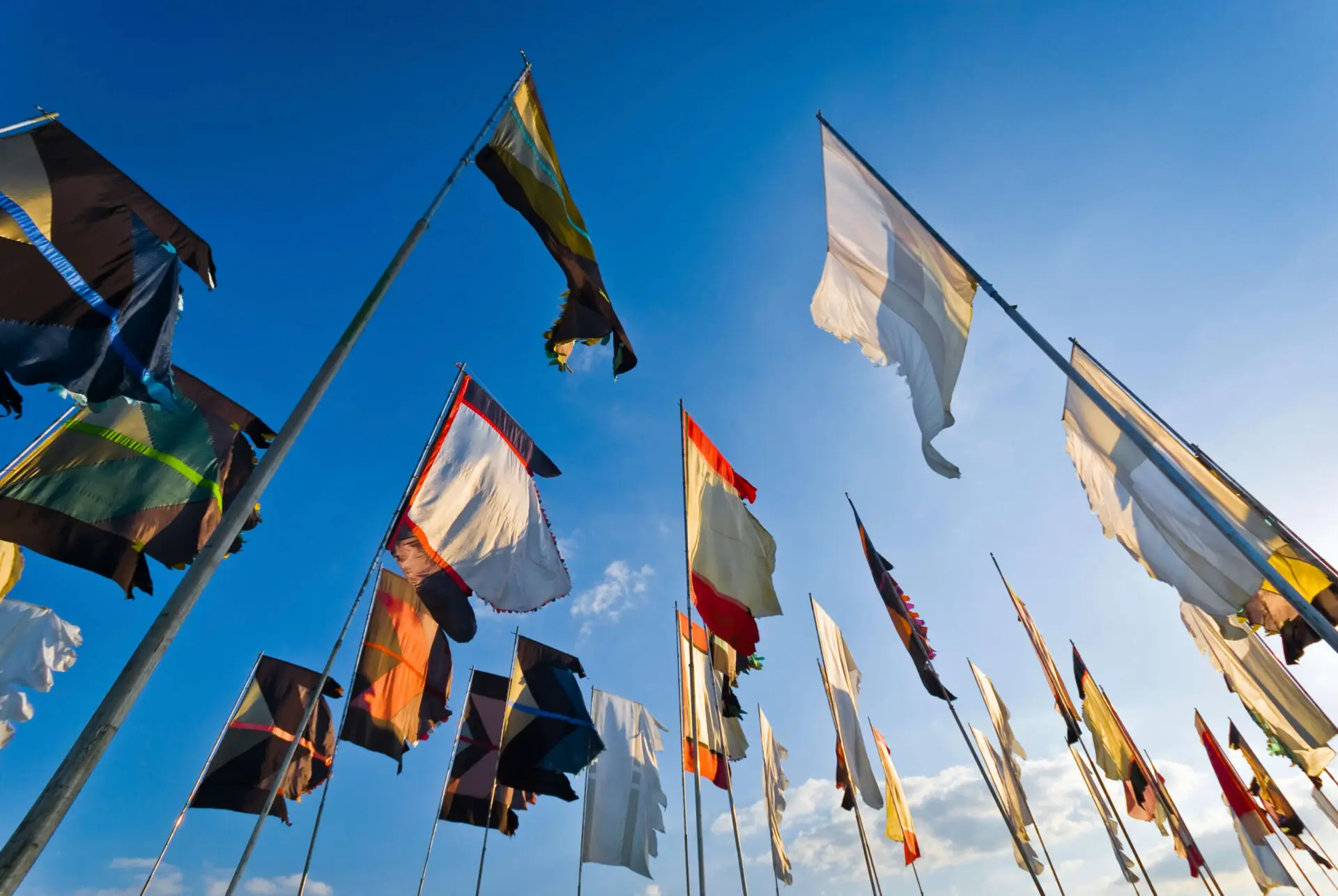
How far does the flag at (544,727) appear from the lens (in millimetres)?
16719

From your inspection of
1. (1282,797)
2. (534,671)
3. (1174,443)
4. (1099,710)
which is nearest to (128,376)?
(1174,443)

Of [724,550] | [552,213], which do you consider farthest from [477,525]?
[552,213]

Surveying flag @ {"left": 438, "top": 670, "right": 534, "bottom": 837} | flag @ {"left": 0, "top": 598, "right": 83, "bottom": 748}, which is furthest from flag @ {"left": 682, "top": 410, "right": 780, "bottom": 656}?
flag @ {"left": 438, "top": 670, "right": 534, "bottom": 837}

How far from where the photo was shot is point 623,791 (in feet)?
70.8

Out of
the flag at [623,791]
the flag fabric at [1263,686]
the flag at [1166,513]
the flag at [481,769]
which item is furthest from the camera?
the flag at [623,791]

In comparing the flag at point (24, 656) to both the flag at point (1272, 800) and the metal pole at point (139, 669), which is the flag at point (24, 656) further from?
the flag at point (1272, 800)

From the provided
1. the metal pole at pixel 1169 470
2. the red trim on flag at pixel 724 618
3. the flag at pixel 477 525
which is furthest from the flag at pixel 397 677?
the metal pole at pixel 1169 470

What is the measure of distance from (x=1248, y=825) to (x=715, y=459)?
102ft

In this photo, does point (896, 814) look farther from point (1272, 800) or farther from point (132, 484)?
point (132, 484)

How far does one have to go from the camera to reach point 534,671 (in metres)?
18.9

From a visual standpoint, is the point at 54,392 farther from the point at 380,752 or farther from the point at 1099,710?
the point at 1099,710

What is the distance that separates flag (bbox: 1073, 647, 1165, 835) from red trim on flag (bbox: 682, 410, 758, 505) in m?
18.2

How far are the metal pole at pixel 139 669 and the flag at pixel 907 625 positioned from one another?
13.4 meters

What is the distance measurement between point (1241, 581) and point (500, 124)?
995 centimetres
